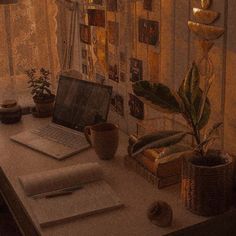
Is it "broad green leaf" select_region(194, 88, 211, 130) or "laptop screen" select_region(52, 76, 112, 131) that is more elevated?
"broad green leaf" select_region(194, 88, 211, 130)

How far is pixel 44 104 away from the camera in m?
2.48

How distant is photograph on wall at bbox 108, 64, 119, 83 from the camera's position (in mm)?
2271

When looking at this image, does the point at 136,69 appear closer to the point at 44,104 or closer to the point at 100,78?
the point at 100,78

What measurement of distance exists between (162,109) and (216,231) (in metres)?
0.40

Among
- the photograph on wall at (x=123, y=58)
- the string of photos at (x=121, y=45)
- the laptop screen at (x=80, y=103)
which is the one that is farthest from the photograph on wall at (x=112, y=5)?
the laptop screen at (x=80, y=103)

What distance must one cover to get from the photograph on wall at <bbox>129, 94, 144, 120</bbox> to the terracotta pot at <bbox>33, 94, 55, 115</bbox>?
487 millimetres

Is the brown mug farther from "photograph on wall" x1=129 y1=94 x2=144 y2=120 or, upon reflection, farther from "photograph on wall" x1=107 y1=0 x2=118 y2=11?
"photograph on wall" x1=107 y1=0 x2=118 y2=11

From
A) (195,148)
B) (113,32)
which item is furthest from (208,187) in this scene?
(113,32)

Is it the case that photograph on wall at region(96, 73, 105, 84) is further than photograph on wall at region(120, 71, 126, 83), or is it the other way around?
photograph on wall at region(96, 73, 105, 84)

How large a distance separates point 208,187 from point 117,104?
0.92 metres

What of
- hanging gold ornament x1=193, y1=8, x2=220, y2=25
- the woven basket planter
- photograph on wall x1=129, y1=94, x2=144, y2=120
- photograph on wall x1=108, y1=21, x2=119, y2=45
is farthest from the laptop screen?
the woven basket planter

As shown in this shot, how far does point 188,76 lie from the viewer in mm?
1522

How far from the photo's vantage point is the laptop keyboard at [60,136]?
212cm

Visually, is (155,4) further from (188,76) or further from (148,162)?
(148,162)
